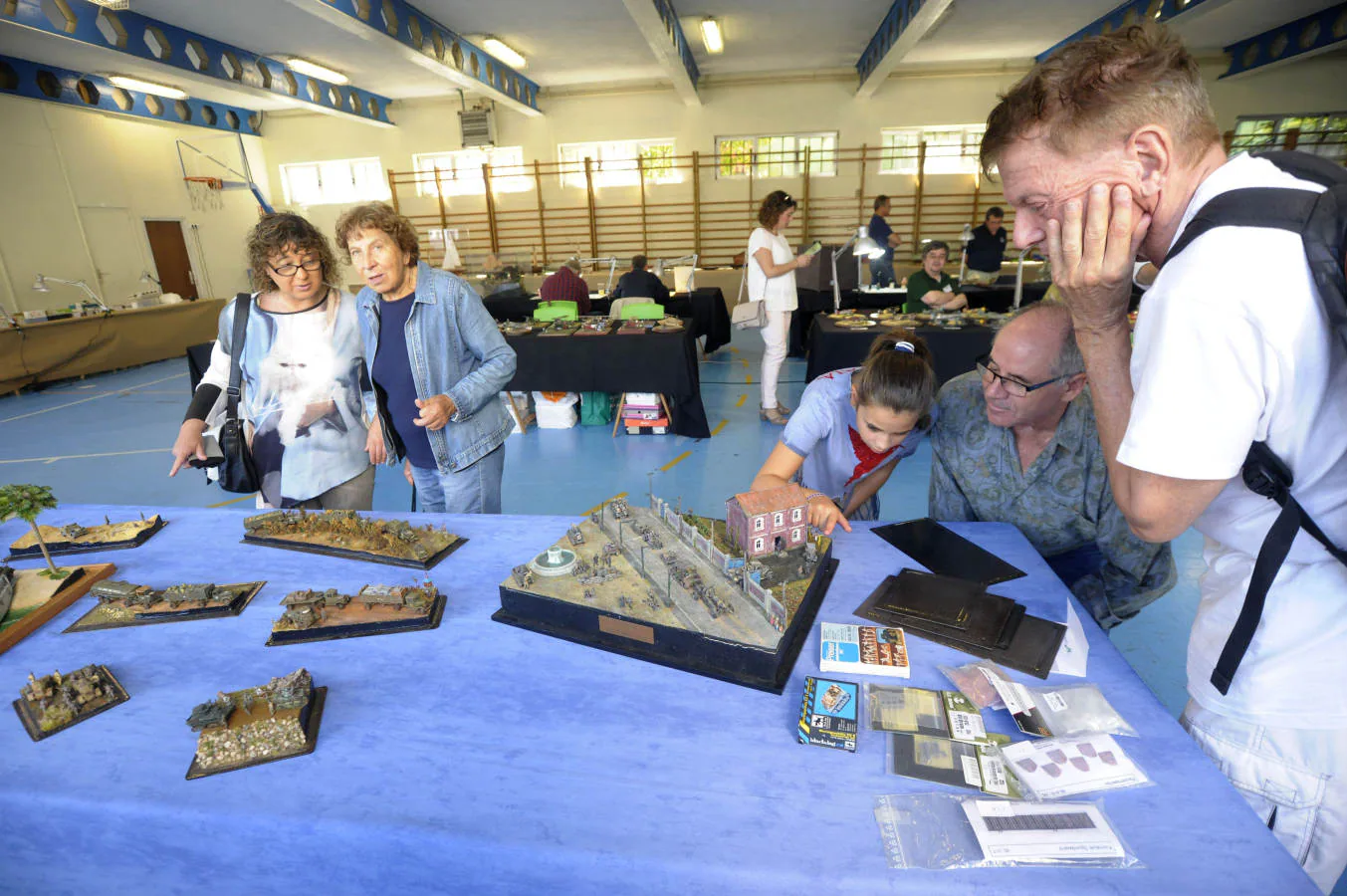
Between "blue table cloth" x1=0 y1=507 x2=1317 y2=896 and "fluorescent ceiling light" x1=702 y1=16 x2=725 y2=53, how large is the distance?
9417 millimetres

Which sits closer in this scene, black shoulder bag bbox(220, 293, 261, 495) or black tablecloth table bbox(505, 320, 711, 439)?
black shoulder bag bbox(220, 293, 261, 495)

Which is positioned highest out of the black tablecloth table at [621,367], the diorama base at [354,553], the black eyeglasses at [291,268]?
the black eyeglasses at [291,268]

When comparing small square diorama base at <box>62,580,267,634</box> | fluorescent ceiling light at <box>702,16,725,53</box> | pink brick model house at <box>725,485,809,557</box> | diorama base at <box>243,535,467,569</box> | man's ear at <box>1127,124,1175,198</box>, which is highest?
fluorescent ceiling light at <box>702,16,725,53</box>

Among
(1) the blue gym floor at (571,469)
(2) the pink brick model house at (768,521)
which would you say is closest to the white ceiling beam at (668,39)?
(1) the blue gym floor at (571,469)

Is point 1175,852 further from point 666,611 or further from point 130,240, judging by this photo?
point 130,240

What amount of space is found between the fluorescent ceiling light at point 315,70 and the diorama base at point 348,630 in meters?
10.7

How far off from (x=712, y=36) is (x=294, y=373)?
9.04 metres

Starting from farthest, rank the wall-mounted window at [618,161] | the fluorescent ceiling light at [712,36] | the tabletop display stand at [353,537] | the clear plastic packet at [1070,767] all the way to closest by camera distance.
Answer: the wall-mounted window at [618,161], the fluorescent ceiling light at [712,36], the tabletop display stand at [353,537], the clear plastic packet at [1070,767]

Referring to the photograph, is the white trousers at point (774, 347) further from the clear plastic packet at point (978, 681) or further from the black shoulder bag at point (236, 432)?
the clear plastic packet at point (978, 681)

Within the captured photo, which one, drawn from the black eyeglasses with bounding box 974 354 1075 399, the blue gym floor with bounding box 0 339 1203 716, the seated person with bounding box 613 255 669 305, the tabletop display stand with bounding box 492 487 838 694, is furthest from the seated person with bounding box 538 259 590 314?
the tabletop display stand with bounding box 492 487 838 694

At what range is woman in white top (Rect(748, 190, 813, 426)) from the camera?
5363 mm

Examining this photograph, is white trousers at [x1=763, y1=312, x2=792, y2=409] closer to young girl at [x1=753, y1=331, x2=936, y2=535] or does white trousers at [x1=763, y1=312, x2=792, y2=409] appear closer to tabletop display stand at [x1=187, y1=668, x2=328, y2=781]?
young girl at [x1=753, y1=331, x2=936, y2=535]

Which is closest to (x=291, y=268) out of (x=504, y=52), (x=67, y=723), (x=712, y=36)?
(x=67, y=723)

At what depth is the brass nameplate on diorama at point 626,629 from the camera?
1325 mm
